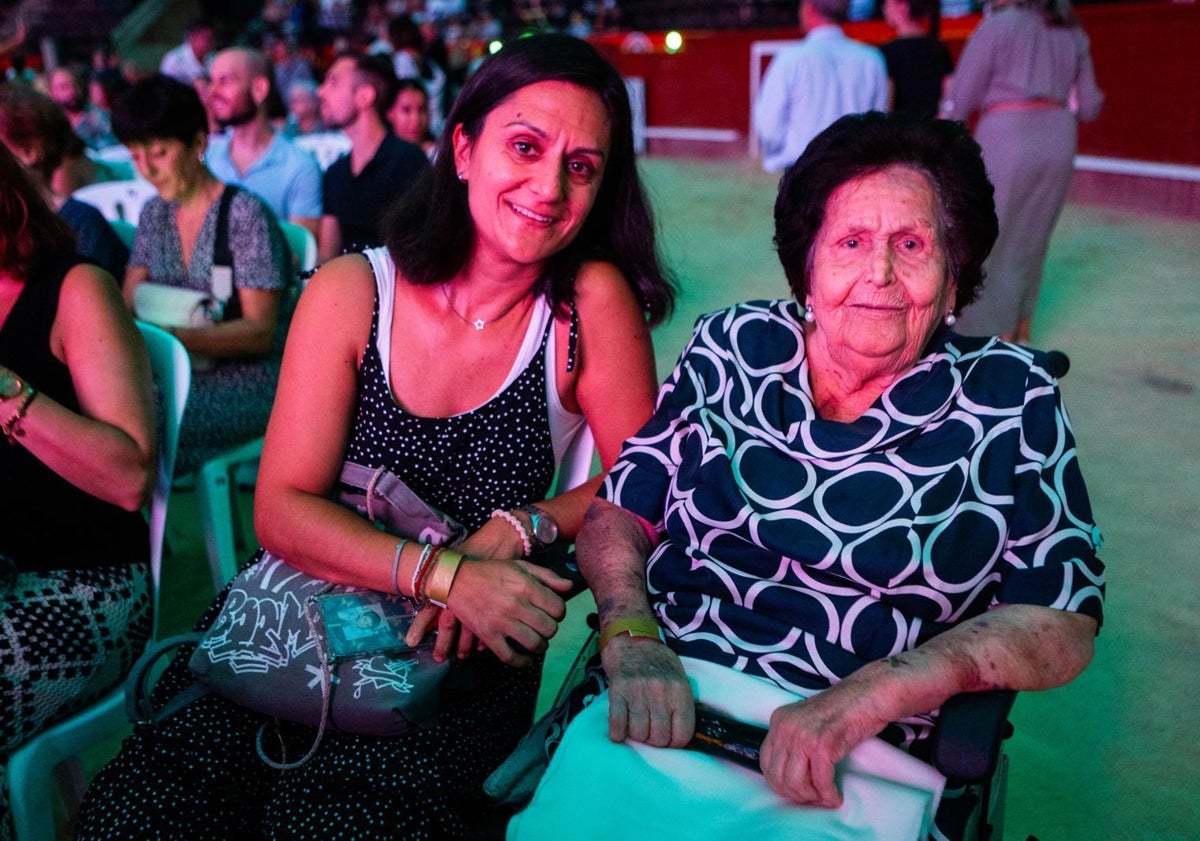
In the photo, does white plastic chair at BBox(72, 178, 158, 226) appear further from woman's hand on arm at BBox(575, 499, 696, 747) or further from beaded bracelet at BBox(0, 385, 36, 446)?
woman's hand on arm at BBox(575, 499, 696, 747)

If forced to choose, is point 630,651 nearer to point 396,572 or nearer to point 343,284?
point 396,572

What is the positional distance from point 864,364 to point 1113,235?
8040mm

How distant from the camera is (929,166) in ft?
5.92

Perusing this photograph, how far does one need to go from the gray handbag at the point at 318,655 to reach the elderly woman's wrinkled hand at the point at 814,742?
1.86ft

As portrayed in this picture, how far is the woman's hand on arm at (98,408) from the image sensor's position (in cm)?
199

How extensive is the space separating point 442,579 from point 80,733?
2.72 feet

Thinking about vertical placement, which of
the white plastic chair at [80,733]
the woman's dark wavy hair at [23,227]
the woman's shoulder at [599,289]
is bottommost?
the white plastic chair at [80,733]

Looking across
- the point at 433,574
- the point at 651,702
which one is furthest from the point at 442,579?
the point at 651,702

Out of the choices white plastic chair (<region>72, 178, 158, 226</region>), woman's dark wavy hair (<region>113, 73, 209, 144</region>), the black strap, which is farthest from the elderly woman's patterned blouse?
white plastic chair (<region>72, 178, 158, 226</region>)

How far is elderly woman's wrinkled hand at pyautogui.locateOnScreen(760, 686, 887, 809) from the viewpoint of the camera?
143 centimetres

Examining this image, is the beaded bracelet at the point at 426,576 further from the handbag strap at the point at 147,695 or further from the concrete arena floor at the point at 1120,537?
the concrete arena floor at the point at 1120,537

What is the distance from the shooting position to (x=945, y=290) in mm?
1818

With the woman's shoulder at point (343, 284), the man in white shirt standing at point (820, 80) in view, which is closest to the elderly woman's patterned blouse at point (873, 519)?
A: the woman's shoulder at point (343, 284)

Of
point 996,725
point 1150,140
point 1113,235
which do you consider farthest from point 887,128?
point 1150,140
